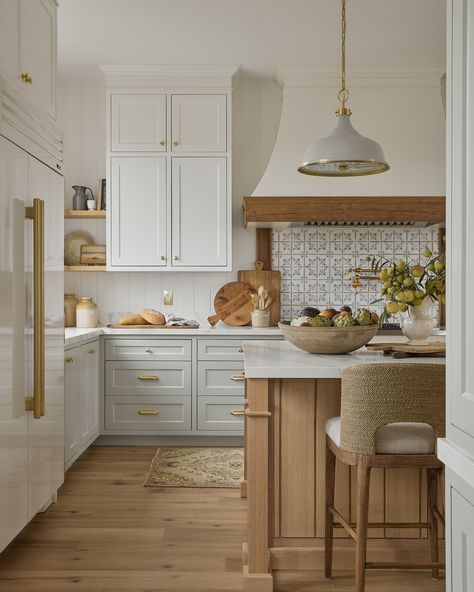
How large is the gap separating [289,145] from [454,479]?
3.76 meters

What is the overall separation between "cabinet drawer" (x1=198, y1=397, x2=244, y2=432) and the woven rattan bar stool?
236cm

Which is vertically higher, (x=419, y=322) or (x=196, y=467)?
(x=419, y=322)

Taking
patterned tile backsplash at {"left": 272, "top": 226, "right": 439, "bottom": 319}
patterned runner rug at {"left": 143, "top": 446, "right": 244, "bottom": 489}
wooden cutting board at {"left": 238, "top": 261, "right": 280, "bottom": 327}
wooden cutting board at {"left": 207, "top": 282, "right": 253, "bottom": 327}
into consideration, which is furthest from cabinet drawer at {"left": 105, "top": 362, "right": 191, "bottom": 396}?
patterned tile backsplash at {"left": 272, "top": 226, "right": 439, "bottom": 319}

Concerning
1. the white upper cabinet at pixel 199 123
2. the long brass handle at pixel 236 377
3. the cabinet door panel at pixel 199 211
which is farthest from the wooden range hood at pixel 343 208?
the long brass handle at pixel 236 377

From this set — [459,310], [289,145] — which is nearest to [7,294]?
[459,310]

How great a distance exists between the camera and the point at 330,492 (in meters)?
2.41

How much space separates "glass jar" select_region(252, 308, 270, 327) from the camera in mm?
4848

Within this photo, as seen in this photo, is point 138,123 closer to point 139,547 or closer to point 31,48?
point 31,48

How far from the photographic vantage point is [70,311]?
4961 millimetres

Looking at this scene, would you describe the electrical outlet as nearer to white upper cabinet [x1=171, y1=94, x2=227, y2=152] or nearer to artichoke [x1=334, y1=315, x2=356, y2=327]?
white upper cabinet [x1=171, y1=94, x2=227, y2=152]

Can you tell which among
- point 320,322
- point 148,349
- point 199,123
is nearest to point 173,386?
point 148,349

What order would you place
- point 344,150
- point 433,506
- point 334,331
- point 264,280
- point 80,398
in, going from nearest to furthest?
point 433,506 → point 334,331 → point 344,150 → point 80,398 → point 264,280

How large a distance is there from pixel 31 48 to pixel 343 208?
2440 mm

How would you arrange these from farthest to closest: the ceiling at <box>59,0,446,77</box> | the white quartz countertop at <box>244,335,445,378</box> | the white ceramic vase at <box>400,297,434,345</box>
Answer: the ceiling at <box>59,0,446,77</box> < the white ceramic vase at <box>400,297,434,345</box> < the white quartz countertop at <box>244,335,445,378</box>
